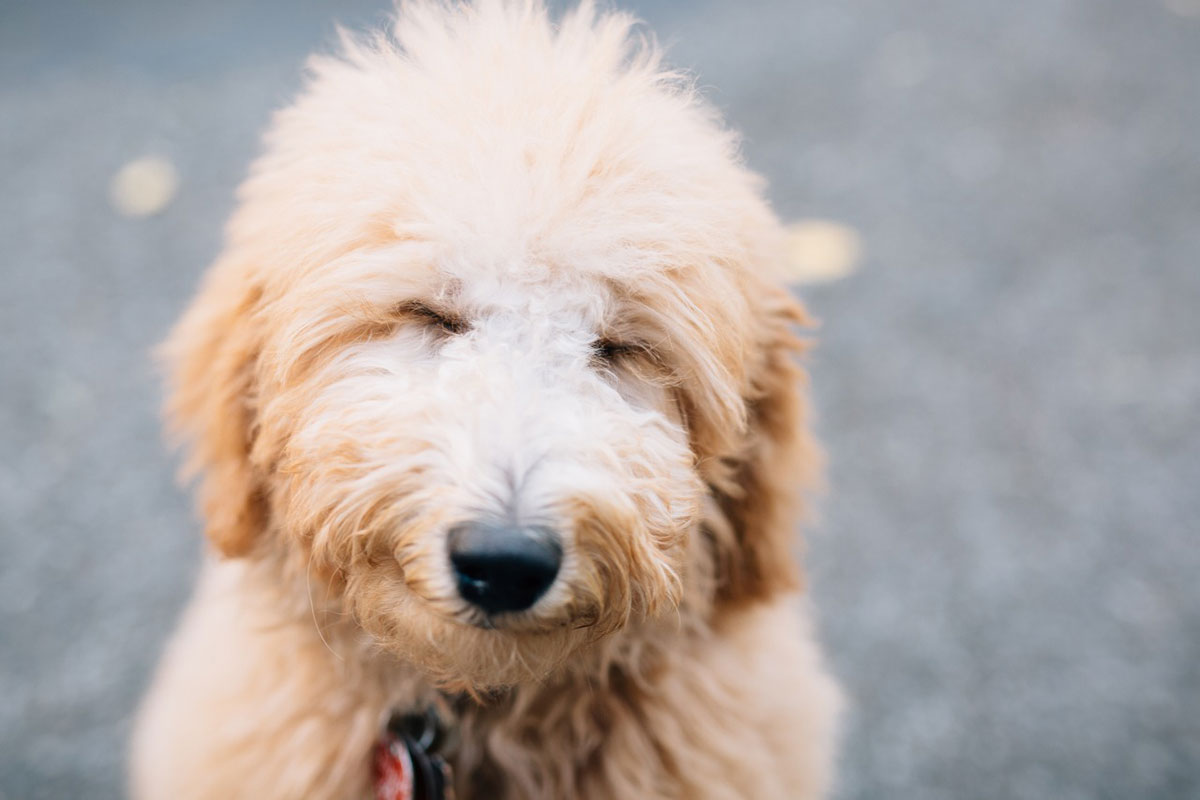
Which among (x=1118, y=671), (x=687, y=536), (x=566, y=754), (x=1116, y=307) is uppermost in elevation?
(x=1116, y=307)

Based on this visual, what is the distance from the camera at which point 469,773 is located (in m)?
1.65

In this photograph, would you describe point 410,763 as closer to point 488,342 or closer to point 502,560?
point 502,560

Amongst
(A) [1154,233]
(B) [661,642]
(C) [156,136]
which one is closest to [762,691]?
(B) [661,642]

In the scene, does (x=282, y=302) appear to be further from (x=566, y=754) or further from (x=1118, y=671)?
(x=1118, y=671)

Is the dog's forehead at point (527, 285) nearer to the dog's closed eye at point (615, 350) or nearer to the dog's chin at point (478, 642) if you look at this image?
the dog's closed eye at point (615, 350)

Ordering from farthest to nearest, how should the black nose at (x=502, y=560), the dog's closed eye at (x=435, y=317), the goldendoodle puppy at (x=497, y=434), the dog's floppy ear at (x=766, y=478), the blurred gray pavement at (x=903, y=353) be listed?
the blurred gray pavement at (x=903, y=353) < the dog's floppy ear at (x=766, y=478) < the dog's closed eye at (x=435, y=317) < the goldendoodle puppy at (x=497, y=434) < the black nose at (x=502, y=560)

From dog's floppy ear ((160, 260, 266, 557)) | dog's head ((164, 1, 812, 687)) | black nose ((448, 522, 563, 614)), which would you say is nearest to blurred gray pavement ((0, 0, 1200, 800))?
dog's head ((164, 1, 812, 687))

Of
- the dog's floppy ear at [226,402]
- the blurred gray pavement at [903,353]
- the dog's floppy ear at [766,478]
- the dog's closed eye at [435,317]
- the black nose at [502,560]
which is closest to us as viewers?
the black nose at [502,560]

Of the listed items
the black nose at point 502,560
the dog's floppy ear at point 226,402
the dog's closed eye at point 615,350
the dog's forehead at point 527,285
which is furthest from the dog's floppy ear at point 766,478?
the dog's floppy ear at point 226,402

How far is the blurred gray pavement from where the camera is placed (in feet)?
8.77

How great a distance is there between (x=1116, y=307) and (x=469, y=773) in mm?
3311

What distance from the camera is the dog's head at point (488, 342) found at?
3.94 feet

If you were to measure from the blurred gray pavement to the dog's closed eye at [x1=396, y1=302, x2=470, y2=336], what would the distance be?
1.15 meters

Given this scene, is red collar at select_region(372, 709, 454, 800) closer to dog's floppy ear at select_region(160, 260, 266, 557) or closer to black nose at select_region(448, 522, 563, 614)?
dog's floppy ear at select_region(160, 260, 266, 557)
